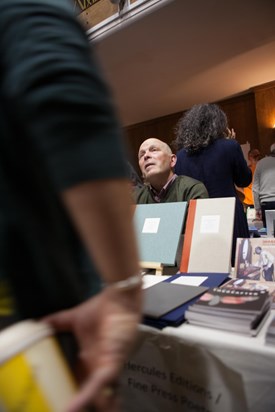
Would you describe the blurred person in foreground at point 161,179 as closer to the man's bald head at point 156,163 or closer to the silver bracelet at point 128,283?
the man's bald head at point 156,163

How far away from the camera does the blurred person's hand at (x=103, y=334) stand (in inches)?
14.2

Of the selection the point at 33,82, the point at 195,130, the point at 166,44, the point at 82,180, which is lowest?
the point at 82,180

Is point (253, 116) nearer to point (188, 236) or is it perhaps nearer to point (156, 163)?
point (156, 163)

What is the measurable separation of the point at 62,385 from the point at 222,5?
10.8 ft

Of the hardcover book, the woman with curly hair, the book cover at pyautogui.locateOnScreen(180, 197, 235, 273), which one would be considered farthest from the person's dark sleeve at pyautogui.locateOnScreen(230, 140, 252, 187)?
the hardcover book

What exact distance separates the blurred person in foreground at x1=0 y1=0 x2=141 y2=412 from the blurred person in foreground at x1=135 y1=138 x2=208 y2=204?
129 cm

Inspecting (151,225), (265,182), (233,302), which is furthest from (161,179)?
(265,182)

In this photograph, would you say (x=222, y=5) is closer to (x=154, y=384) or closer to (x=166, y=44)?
(x=166, y=44)

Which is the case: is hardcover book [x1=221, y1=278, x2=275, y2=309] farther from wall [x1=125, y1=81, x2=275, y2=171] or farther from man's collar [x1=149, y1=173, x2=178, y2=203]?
wall [x1=125, y1=81, x2=275, y2=171]

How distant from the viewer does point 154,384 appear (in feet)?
3.01

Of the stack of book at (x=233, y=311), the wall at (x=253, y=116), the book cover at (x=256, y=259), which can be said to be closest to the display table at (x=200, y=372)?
the stack of book at (x=233, y=311)

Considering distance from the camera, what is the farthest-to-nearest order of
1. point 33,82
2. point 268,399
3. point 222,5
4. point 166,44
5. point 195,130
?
point 166,44 → point 222,5 → point 195,130 → point 268,399 → point 33,82

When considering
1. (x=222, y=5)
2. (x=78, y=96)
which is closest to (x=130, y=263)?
(x=78, y=96)

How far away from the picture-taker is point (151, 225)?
1404 millimetres
